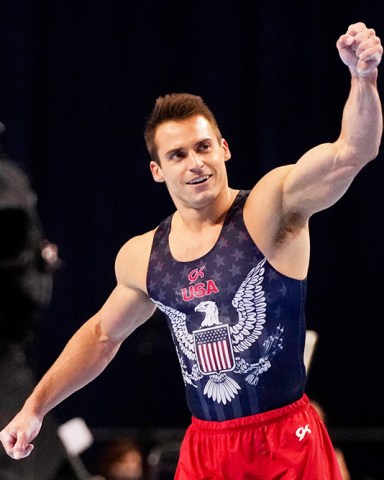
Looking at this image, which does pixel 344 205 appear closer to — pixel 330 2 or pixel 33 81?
pixel 330 2

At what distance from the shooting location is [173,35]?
5801mm

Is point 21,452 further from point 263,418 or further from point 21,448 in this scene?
point 263,418

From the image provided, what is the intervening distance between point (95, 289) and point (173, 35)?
1462mm

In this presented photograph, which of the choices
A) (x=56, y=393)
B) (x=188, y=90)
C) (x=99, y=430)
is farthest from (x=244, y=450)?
(x=188, y=90)

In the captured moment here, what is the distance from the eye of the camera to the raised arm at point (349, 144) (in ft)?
8.08

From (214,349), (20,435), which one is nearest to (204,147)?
(214,349)

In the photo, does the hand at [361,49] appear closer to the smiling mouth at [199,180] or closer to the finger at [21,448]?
the smiling mouth at [199,180]

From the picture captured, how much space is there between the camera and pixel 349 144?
2.61 metres

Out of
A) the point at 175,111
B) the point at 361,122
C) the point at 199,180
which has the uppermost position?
the point at 175,111

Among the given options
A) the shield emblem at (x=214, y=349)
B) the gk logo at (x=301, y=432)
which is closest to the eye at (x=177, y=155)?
the shield emblem at (x=214, y=349)

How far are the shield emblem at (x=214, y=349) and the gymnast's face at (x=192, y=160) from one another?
384 millimetres

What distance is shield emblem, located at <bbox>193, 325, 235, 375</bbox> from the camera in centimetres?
298

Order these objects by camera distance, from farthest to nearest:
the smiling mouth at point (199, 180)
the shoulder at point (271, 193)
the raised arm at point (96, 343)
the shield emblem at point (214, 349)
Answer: the raised arm at point (96, 343) → the smiling mouth at point (199, 180) → the shield emblem at point (214, 349) → the shoulder at point (271, 193)

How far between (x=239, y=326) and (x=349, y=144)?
0.65 metres
